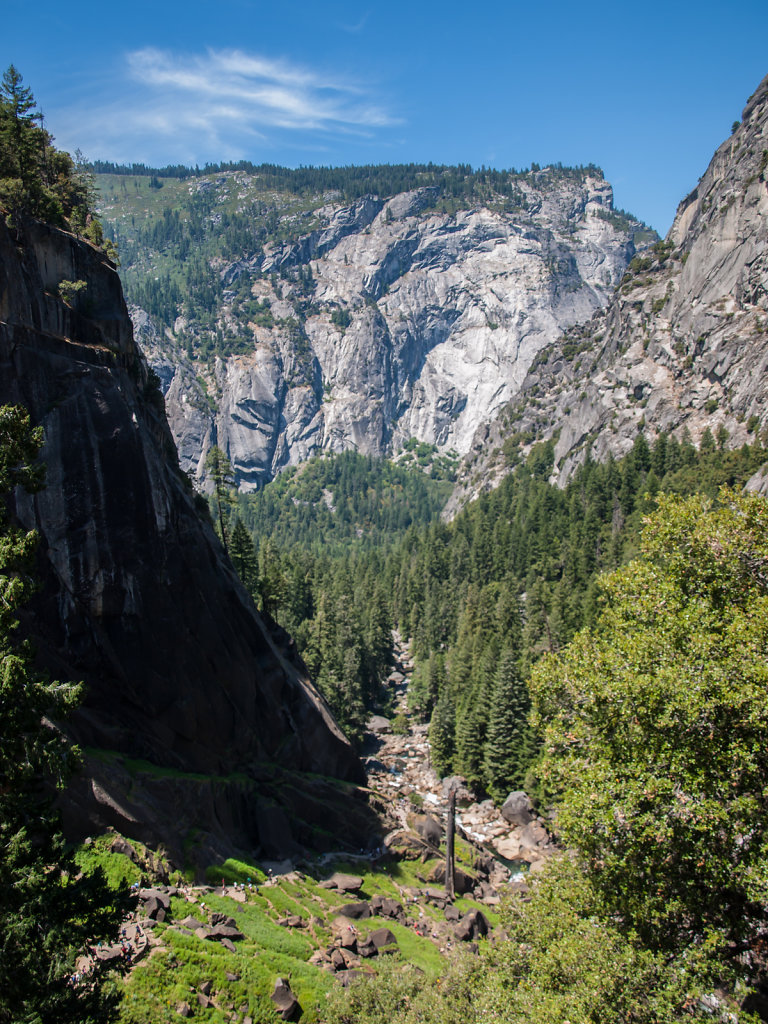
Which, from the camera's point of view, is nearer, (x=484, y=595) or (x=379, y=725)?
(x=379, y=725)

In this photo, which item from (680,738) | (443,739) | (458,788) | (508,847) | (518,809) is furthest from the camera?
(443,739)

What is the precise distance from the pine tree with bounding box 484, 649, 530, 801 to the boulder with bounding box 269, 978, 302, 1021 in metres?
41.7

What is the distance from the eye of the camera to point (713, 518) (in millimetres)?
19328

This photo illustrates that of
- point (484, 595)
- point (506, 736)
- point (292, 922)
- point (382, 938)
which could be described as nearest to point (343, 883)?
point (382, 938)

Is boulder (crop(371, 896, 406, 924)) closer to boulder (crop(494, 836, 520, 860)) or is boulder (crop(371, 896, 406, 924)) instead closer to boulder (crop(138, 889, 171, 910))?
boulder (crop(138, 889, 171, 910))

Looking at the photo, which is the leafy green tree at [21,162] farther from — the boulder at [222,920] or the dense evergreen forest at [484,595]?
the boulder at [222,920]

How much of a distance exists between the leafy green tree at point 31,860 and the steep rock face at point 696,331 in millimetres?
94648

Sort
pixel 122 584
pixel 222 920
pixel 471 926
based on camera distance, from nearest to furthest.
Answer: pixel 222 920, pixel 122 584, pixel 471 926

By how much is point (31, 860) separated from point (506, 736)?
55424 mm

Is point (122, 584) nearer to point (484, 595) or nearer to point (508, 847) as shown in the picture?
point (508, 847)

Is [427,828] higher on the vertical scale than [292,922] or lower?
lower

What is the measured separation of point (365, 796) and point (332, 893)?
15479mm

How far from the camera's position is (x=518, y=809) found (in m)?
58.3

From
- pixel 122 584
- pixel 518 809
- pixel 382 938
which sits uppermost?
pixel 122 584
